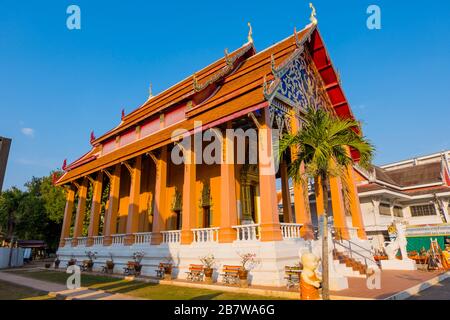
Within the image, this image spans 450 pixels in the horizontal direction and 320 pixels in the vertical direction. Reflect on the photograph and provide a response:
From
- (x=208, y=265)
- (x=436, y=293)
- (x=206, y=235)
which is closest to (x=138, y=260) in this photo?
(x=206, y=235)

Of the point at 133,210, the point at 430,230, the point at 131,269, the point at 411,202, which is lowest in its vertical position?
the point at 131,269

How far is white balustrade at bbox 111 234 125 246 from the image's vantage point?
53.2 feet

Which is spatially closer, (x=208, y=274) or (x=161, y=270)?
(x=208, y=274)

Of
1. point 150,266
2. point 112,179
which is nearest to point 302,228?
point 150,266

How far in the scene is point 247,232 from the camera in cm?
1088

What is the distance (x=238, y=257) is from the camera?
33.9 ft

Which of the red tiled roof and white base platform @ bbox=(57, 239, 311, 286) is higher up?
the red tiled roof

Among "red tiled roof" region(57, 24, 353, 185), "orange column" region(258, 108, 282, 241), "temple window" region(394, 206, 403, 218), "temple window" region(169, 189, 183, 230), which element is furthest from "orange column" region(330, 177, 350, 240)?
"temple window" region(394, 206, 403, 218)

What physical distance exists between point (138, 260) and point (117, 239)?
128 inches

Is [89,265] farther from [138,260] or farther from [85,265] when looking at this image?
[138,260]

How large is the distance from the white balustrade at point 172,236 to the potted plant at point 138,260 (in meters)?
1.49

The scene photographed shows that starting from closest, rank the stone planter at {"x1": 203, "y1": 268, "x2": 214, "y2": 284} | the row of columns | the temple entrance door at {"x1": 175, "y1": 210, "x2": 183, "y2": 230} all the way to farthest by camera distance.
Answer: the row of columns
the stone planter at {"x1": 203, "y1": 268, "x2": 214, "y2": 284}
the temple entrance door at {"x1": 175, "y1": 210, "x2": 183, "y2": 230}

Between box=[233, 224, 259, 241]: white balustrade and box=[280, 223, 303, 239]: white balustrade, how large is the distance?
102 cm

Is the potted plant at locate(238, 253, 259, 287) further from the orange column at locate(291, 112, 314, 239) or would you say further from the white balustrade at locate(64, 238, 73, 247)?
the white balustrade at locate(64, 238, 73, 247)
